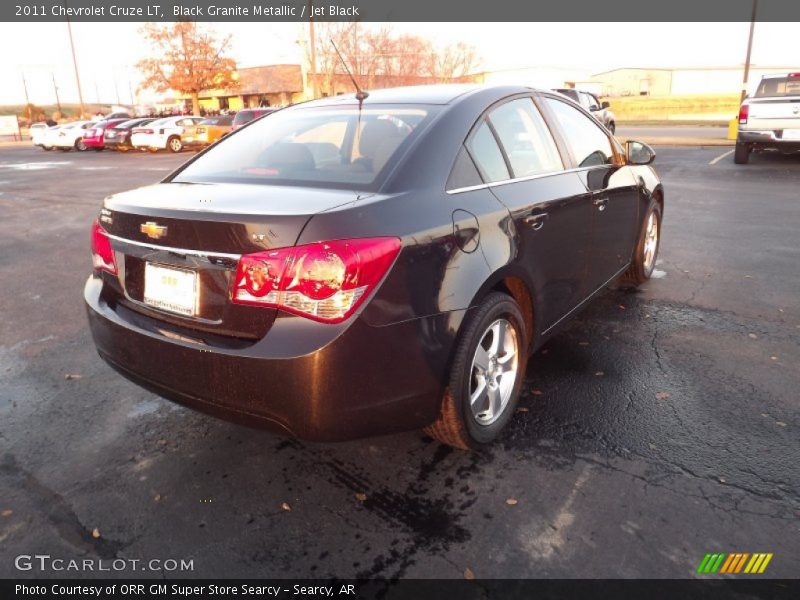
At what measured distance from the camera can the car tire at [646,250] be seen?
4938 mm

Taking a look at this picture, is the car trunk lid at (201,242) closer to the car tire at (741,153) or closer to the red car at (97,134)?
the car tire at (741,153)

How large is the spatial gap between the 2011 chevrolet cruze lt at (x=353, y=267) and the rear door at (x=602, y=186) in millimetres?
313

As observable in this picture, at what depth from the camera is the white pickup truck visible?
41.3ft

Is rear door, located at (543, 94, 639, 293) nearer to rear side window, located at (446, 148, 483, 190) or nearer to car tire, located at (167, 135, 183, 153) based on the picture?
rear side window, located at (446, 148, 483, 190)

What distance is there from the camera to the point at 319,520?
242cm

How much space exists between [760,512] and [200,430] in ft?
8.26

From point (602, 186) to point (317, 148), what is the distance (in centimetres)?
184

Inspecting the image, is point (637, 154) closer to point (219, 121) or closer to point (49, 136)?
point (219, 121)

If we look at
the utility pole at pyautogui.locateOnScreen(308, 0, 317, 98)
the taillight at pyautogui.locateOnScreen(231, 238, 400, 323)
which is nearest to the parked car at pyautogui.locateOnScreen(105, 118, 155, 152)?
the utility pole at pyautogui.locateOnScreen(308, 0, 317, 98)

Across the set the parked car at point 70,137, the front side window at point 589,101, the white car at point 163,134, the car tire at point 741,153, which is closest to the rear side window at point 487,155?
the car tire at point 741,153

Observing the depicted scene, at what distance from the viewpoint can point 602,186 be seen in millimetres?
3822

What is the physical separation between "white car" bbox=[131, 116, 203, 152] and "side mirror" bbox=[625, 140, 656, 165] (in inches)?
932

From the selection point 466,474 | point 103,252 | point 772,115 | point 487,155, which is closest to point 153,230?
point 103,252

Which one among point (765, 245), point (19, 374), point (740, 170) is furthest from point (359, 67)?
point (19, 374)
